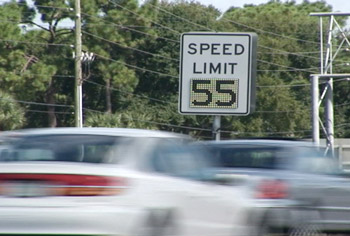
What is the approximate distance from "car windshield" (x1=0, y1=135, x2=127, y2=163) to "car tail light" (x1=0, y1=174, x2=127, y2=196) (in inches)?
13.4

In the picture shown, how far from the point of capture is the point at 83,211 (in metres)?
7.97

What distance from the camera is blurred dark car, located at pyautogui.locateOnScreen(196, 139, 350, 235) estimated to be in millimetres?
10914

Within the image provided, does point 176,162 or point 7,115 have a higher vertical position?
point 176,162

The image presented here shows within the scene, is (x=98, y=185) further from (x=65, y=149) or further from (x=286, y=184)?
(x=286, y=184)

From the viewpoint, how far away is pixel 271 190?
36.0 feet

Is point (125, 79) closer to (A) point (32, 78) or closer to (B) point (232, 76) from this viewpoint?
(A) point (32, 78)

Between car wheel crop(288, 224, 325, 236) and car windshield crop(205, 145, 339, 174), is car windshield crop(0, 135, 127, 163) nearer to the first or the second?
car windshield crop(205, 145, 339, 174)

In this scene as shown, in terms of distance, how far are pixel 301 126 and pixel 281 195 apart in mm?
60928

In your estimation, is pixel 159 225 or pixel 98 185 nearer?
pixel 98 185

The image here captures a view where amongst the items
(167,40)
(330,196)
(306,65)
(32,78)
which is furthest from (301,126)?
(330,196)

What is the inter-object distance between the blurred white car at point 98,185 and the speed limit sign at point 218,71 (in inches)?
311

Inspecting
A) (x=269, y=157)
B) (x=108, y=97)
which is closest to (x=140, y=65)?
(x=108, y=97)

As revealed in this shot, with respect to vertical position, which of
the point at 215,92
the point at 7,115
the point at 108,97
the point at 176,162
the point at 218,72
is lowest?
the point at 7,115

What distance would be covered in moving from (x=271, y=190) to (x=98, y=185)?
3.36 m
